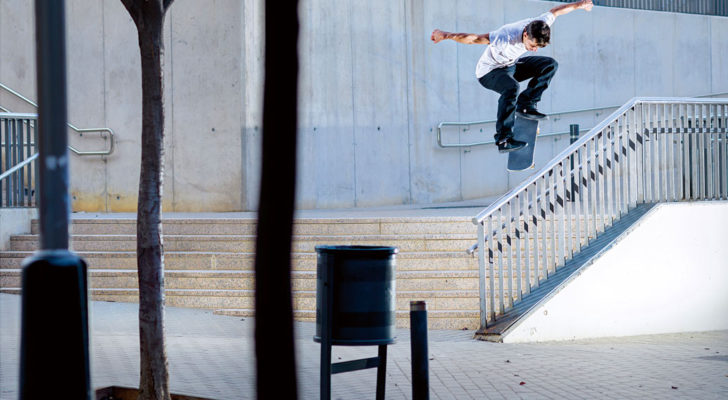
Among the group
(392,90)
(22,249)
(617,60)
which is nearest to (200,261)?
(22,249)

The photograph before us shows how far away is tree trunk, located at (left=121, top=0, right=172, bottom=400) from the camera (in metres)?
6.73

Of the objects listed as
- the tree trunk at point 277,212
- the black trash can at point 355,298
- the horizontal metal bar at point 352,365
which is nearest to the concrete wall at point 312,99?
the horizontal metal bar at point 352,365

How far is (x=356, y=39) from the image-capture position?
18.3 m

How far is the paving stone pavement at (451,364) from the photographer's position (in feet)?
25.0

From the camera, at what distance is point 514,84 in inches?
299

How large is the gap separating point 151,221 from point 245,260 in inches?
224

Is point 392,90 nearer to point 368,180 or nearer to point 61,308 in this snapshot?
point 368,180

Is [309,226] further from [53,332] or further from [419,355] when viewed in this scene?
[53,332]

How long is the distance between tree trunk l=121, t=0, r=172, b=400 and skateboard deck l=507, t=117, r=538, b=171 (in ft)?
9.45

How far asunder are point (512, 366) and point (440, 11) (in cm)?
1179

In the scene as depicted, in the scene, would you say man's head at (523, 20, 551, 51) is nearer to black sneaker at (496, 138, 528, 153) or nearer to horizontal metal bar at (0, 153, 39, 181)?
black sneaker at (496, 138, 528, 153)

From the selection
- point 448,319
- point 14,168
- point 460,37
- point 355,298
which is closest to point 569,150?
point 448,319

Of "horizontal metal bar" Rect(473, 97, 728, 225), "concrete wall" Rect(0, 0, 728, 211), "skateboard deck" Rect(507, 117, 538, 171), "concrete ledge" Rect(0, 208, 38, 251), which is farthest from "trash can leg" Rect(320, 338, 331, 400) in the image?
"concrete wall" Rect(0, 0, 728, 211)

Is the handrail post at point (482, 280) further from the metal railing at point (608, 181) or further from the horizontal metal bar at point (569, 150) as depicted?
the horizontal metal bar at point (569, 150)
